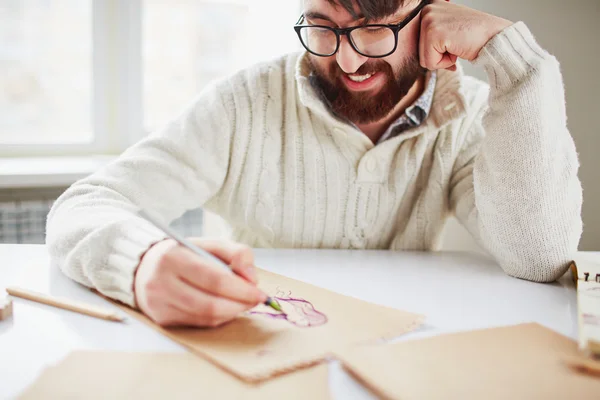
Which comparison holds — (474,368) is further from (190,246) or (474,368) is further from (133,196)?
(133,196)

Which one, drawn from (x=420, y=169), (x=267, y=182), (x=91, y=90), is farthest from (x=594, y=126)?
(x=91, y=90)

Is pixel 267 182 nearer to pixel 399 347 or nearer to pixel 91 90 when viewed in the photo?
pixel 399 347

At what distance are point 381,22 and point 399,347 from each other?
26.6 inches

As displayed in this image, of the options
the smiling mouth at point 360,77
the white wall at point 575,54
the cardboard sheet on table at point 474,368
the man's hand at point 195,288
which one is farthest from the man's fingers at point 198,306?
the white wall at point 575,54

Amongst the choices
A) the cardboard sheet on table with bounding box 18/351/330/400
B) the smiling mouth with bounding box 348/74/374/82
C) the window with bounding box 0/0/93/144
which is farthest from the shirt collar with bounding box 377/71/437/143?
the window with bounding box 0/0/93/144

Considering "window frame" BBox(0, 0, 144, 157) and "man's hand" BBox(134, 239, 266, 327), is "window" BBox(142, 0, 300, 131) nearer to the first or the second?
"window frame" BBox(0, 0, 144, 157)

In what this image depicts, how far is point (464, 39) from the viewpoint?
3.40 ft

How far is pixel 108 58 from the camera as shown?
2127 millimetres

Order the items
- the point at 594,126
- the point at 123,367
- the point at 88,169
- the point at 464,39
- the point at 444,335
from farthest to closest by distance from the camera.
Answer: the point at 88,169 → the point at 594,126 → the point at 464,39 → the point at 444,335 → the point at 123,367

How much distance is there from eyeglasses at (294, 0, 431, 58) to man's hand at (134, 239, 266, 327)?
55 centimetres

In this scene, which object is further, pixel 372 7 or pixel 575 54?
pixel 575 54

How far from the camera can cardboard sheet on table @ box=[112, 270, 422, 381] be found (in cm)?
56

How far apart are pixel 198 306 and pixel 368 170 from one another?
646mm

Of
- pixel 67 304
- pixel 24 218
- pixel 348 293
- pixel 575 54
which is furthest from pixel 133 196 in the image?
pixel 575 54
